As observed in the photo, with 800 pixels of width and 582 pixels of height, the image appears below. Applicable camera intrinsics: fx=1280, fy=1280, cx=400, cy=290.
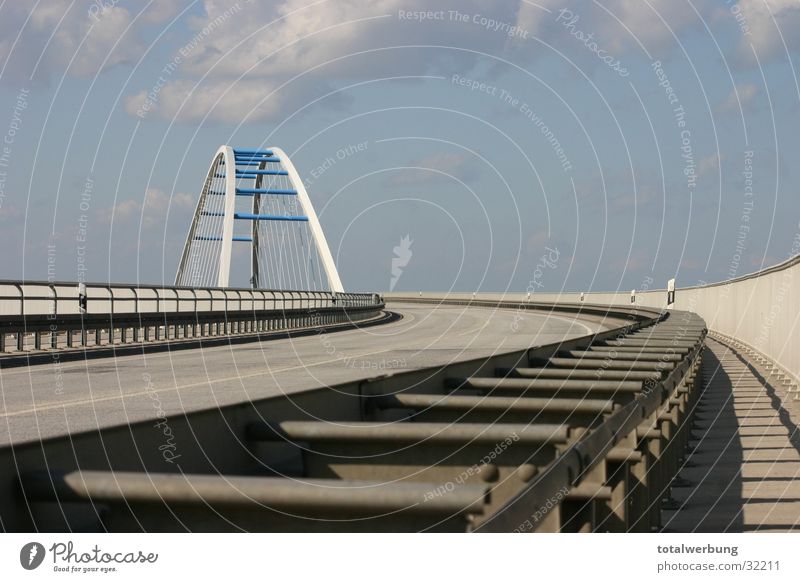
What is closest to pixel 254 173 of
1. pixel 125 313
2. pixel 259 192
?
pixel 259 192

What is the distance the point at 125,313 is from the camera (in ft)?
100

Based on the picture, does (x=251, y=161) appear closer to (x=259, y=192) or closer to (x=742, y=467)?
(x=259, y=192)

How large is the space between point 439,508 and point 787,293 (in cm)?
1671

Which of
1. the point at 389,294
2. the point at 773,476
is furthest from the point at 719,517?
the point at 389,294

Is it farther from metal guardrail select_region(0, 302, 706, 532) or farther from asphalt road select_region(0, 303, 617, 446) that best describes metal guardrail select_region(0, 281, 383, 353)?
metal guardrail select_region(0, 302, 706, 532)

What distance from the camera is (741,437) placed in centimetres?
1445

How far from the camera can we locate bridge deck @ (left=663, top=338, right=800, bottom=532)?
9.18 meters

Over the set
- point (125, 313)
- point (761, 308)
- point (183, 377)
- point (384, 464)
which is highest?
point (761, 308)

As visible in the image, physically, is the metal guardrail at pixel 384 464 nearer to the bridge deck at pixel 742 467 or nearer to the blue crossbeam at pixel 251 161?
the bridge deck at pixel 742 467

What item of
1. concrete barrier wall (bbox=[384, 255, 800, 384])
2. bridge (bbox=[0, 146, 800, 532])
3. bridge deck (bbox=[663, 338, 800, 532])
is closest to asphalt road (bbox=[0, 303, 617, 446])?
bridge (bbox=[0, 146, 800, 532])

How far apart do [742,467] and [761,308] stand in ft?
49.2
